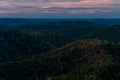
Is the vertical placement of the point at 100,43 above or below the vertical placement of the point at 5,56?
above

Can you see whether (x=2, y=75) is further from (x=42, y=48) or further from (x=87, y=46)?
(x=42, y=48)

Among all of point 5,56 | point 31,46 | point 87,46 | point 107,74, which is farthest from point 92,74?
point 31,46

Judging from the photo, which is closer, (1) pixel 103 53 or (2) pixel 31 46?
(1) pixel 103 53

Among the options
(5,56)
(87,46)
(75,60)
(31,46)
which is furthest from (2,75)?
(31,46)

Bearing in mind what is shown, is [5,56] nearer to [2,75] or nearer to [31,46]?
[31,46]

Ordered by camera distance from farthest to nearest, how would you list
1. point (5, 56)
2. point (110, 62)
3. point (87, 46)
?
point (5, 56) → point (87, 46) → point (110, 62)

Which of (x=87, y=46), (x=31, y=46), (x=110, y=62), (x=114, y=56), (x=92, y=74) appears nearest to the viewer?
(x=92, y=74)
